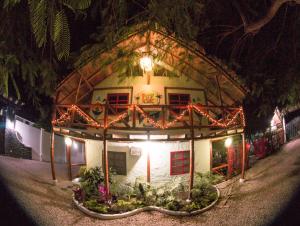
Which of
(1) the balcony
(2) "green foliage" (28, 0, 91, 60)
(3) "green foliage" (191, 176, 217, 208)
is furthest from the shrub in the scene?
(2) "green foliage" (28, 0, 91, 60)

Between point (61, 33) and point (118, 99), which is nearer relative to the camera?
point (61, 33)

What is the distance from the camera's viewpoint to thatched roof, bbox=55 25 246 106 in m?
12.7

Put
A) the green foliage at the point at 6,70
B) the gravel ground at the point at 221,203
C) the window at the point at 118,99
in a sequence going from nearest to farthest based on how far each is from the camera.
Result: the green foliage at the point at 6,70 → the gravel ground at the point at 221,203 → the window at the point at 118,99

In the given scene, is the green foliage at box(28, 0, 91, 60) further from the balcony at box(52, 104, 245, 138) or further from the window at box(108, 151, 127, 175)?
the window at box(108, 151, 127, 175)

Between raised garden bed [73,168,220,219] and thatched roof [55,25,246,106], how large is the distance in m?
4.46

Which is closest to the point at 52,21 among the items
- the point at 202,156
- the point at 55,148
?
the point at 202,156

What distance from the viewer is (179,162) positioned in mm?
14500

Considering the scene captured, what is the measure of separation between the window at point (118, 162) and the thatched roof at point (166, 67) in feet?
11.1

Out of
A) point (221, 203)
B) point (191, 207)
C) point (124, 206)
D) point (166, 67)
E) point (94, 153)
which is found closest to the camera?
point (191, 207)

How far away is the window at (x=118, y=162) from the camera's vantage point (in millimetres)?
14172

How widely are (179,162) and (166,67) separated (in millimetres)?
4933

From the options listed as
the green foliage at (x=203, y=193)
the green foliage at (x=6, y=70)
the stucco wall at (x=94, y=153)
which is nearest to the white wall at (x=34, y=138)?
the stucco wall at (x=94, y=153)

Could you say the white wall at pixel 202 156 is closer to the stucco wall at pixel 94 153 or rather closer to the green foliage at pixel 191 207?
the green foliage at pixel 191 207

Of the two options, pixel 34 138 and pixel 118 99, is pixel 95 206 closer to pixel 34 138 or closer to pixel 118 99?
pixel 118 99
